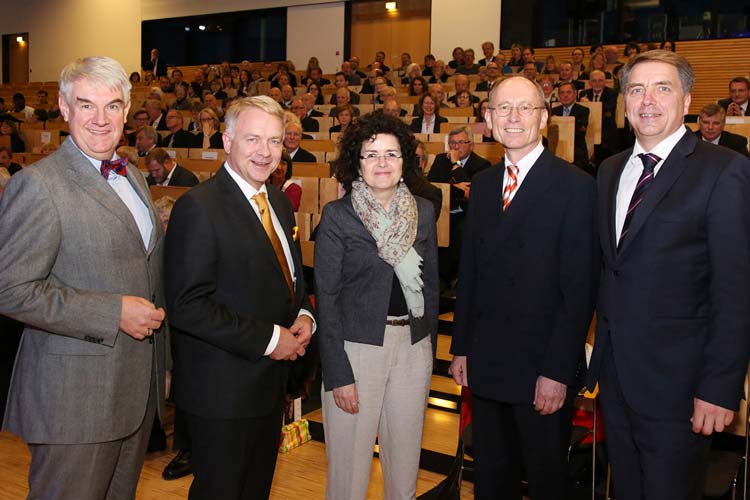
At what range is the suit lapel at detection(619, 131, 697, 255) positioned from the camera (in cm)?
193

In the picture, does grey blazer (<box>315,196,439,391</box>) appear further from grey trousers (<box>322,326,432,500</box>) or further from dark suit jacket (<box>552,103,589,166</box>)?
dark suit jacket (<box>552,103,589,166</box>)

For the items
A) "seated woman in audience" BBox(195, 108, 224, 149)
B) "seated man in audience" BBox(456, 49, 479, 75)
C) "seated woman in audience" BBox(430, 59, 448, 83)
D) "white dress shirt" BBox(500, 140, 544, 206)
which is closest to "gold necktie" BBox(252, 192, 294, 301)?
"white dress shirt" BBox(500, 140, 544, 206)

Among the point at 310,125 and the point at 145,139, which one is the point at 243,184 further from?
the point at 310,125

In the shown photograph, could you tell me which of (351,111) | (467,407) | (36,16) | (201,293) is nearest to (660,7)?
(351,111)

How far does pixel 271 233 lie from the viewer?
204cm

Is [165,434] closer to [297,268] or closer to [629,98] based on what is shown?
[297,268]

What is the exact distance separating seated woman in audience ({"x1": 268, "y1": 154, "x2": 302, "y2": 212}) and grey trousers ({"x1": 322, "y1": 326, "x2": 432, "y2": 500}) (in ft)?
8.24

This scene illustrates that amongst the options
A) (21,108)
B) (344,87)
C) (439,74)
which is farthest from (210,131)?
(21,108)

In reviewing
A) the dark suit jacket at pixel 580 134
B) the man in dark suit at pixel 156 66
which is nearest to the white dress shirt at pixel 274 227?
the dark suit jacket at pixel 580 134

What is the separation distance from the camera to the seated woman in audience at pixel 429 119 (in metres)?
8.21

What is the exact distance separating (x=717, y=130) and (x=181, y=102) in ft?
28.3

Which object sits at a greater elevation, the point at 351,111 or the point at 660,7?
the point at 660,7

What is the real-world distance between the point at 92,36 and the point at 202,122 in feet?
42.2

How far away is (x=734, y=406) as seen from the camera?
6.03 feet
